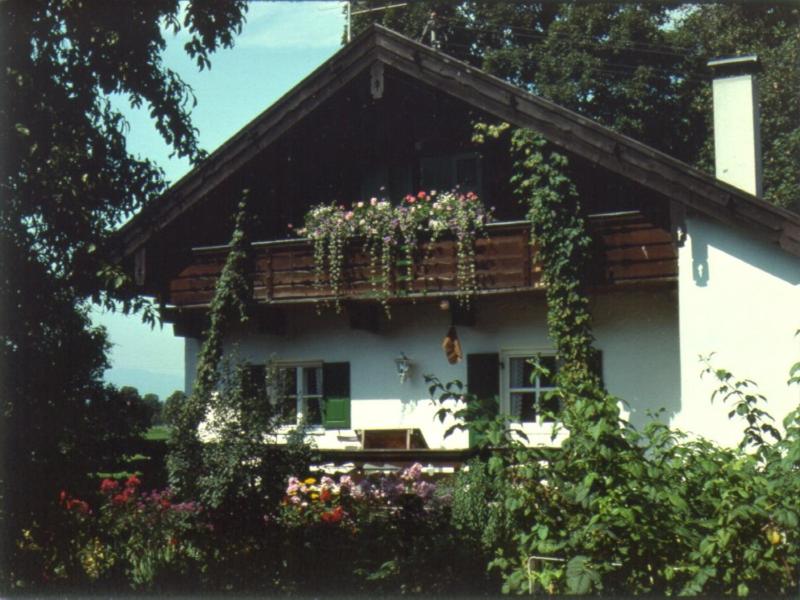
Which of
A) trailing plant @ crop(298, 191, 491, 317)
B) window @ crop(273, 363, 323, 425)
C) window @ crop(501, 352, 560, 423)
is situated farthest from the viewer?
window @ crop(273, 363, 323, 425)

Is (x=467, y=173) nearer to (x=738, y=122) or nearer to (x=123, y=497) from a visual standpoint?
(x=738, y=122)

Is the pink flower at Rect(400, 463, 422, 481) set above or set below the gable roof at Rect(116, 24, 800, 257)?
below

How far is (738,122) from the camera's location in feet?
42.3

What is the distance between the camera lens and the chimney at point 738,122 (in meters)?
12.9

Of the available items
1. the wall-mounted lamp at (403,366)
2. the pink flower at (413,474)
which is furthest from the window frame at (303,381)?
the pink flower at (413,474)

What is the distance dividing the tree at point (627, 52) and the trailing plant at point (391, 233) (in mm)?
11505

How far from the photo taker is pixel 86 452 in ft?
22.9

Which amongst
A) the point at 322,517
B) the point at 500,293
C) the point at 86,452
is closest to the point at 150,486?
the point at 322,517

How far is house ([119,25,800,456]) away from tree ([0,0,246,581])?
4671 millimetres

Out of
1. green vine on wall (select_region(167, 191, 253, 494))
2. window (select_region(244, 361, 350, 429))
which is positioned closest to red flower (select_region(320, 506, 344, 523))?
window (select_region(244, 361, 350, 429))

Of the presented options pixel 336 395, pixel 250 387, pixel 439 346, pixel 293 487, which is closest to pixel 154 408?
pixel 250 387

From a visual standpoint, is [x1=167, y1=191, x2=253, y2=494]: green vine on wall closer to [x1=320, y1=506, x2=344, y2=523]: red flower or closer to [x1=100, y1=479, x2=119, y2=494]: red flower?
[x1=100, y1=479, x2=119, y2=494]: red flower

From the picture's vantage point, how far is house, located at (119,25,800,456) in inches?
449

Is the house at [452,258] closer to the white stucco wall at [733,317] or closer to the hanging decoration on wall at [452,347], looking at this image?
the white stucco wall at [733,317]
